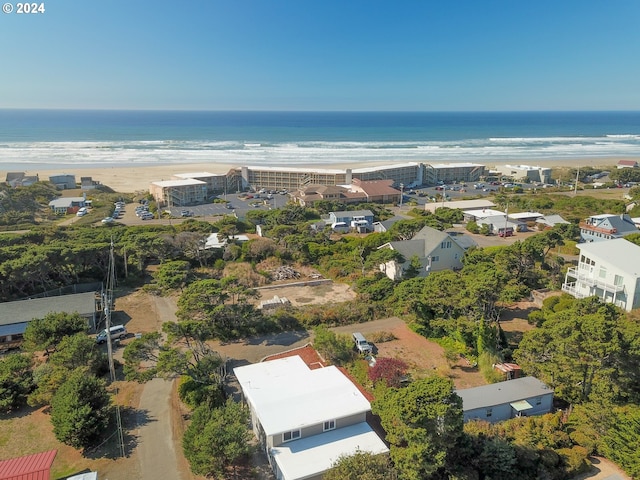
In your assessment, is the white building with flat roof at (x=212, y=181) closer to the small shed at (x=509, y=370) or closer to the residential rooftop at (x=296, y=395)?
the residential rooftop at (x=296, y=395)

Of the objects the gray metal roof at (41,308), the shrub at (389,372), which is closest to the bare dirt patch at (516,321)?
the shrub at (389,372)

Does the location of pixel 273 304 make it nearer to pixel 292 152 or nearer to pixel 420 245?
pixel 420 245

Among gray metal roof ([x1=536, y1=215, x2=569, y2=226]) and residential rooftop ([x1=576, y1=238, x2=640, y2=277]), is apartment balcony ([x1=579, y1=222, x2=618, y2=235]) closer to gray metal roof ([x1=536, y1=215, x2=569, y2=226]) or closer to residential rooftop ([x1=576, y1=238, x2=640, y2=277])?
gray metal roof ([x1=536, y1=215, x2=569, y2=226])

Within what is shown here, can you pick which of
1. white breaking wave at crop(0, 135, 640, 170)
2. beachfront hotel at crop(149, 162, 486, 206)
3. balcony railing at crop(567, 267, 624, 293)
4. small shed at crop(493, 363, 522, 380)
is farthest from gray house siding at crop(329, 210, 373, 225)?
white breaking wave at crop(0, 135, 640, 170)

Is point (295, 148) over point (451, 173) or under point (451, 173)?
over

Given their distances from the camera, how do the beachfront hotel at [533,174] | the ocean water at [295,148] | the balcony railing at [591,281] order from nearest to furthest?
the balcony railing at [591,281], the beachfront hotel at [533,174], the ocean water at [295,148]

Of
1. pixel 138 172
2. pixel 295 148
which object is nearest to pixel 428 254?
pixel 138 172
